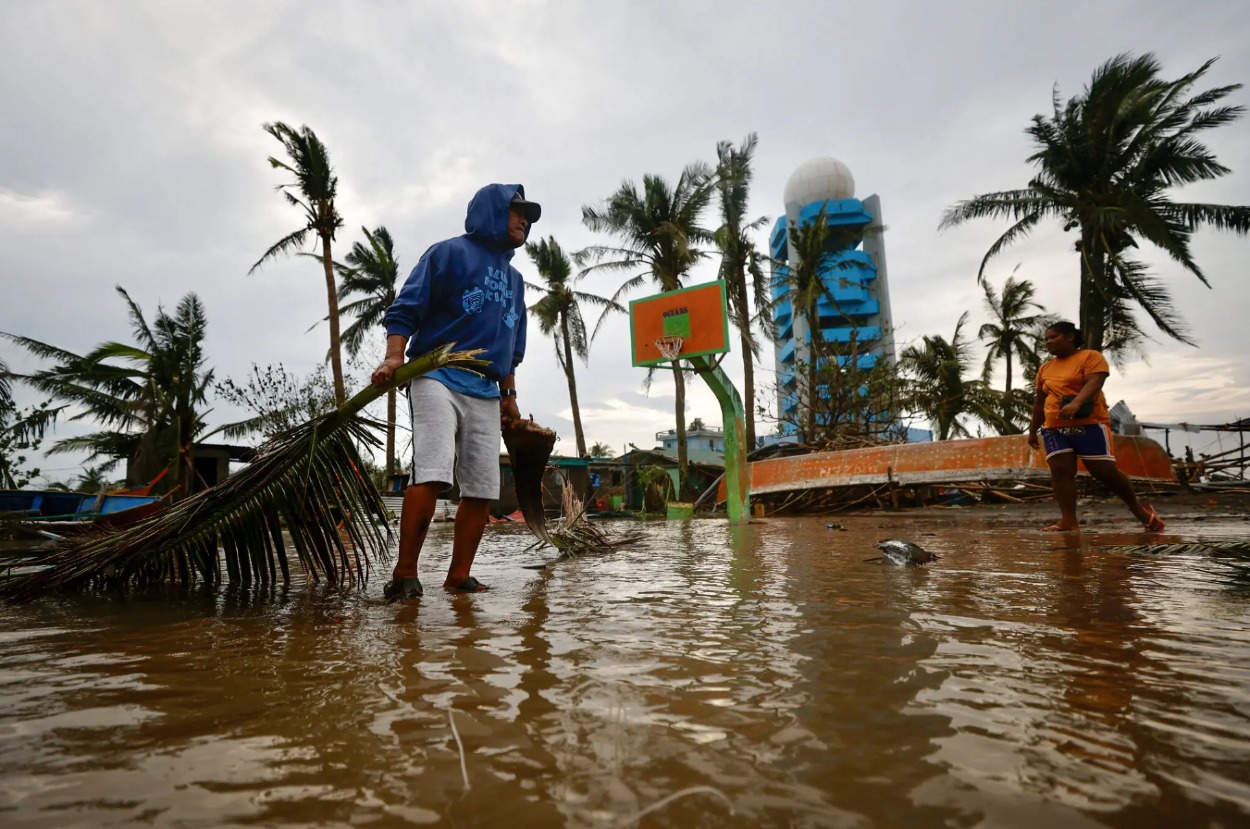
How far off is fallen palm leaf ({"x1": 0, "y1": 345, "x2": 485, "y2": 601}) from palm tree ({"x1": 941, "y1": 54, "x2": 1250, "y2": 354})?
19416 millimetres

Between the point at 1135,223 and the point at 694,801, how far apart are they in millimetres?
20393

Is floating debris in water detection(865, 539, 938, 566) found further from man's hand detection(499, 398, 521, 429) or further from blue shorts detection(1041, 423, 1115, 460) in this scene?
blue shorts detection(1041, 423, 1115, 460)

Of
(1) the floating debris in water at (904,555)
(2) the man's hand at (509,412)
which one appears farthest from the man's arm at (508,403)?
(1) the floating debris in water at (904,555)

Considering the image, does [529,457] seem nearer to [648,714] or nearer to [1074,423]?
[648,714]

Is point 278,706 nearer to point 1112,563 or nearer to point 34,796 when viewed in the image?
point 34,796

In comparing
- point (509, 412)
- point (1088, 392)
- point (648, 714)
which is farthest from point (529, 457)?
point (1088, 392)

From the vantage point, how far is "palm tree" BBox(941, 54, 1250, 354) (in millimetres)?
15688

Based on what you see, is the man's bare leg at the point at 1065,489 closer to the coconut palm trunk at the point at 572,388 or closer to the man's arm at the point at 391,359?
the man's arm at the point at 391,359

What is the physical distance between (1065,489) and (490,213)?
4.28m

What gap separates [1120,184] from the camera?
17.0 metres

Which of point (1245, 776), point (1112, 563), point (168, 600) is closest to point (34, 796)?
point (1245, 776)

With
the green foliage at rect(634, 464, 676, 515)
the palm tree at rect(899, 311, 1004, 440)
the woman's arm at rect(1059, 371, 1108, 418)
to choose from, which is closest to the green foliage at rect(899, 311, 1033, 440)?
the palm tree at rect(899, 311, 1004, 440)

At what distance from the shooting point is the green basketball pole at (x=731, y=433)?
7.62m

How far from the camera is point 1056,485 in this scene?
4.57m
